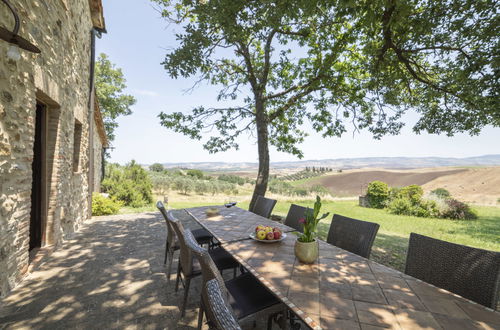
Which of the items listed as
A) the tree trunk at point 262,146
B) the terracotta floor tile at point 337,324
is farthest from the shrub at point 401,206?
the terracotta floor tile at point 337,324

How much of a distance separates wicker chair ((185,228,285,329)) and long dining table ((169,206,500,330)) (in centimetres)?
32

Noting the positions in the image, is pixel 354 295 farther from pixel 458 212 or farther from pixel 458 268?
pixel 458 212

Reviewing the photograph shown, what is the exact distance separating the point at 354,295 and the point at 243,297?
95 cm

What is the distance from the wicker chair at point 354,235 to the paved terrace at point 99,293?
1805 mm

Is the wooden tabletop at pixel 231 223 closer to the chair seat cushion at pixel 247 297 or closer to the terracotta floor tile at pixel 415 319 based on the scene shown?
the chair seat cushion at pixel 247 297

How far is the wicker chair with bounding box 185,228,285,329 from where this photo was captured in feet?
5.09

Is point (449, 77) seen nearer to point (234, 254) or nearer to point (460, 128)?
point (460, 128)

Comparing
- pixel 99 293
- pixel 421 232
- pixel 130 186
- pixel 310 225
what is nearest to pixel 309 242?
pixel 310 225

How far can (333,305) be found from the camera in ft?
4.34

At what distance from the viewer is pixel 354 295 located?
4.72ft

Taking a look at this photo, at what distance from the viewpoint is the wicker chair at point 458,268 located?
1521 mm

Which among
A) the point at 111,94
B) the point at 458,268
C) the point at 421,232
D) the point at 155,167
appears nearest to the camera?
the point at 458,268

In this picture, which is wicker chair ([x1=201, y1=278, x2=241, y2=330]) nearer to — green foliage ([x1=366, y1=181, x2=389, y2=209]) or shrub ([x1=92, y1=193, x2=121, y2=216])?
shrub ([x1=92, y1=193, x2=121, y2=216])

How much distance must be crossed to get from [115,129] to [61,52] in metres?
13.4
